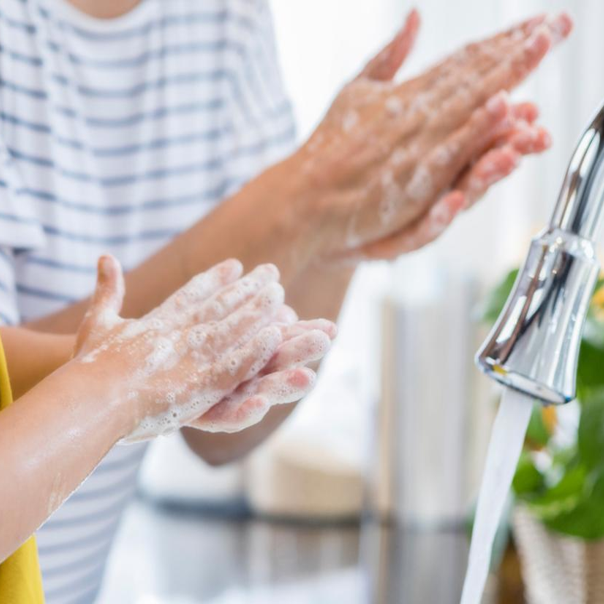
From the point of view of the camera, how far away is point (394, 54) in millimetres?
828

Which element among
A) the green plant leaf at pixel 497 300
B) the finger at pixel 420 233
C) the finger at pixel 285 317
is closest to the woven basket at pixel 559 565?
the green plant leaf at pixel 497 300

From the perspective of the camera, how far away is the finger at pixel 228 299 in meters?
0.57

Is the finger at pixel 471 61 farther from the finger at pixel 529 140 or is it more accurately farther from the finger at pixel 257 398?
the finger at pixel 257 398

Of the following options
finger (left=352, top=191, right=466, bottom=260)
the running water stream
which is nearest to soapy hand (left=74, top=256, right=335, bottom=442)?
the running water stream

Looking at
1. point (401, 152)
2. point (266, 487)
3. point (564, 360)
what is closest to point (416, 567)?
point (266, 487)

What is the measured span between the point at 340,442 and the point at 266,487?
14 cm

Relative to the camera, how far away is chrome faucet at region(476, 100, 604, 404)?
50 centimetres

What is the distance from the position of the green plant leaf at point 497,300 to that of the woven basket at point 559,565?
213 millimetres

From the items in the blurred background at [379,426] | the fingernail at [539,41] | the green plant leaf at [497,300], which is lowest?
the blurred background at [379,426]

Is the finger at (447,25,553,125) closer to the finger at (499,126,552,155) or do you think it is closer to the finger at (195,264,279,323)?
the finger at (499,126,552,155)

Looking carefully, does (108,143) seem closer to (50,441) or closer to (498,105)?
(498,105)

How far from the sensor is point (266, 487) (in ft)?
5.43

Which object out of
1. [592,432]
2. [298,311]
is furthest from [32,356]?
[592,432]

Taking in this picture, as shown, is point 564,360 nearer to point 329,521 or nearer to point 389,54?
point 389,54
